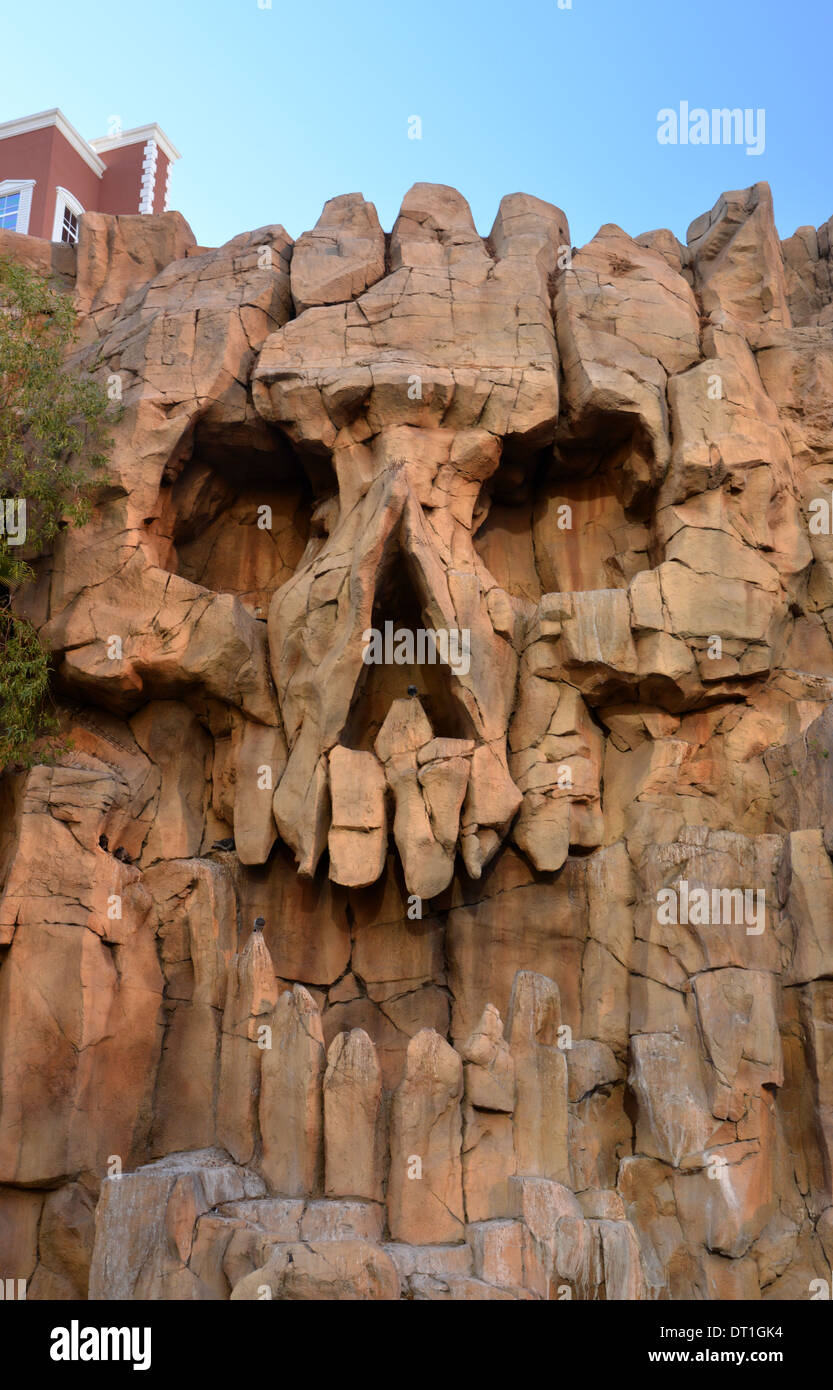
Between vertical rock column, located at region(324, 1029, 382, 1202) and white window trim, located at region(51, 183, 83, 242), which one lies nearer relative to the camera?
vertical rock column, located at region(324, 1029, 382, 1202)

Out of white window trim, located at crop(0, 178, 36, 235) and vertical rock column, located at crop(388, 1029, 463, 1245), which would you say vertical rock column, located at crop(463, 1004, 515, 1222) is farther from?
white window trim, located at crop(0, 178, 36, 235)

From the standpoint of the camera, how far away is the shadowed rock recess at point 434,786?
11984 mm

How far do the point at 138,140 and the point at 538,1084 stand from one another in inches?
908

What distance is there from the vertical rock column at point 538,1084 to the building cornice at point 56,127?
21222 millimetres

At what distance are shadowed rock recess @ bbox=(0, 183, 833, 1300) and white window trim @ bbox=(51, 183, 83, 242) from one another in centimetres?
874

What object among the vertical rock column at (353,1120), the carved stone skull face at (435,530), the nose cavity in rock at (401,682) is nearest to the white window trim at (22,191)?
the carved stone skull face at (435,530)

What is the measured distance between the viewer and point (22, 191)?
26.9m

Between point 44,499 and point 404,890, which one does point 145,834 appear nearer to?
point 404,890

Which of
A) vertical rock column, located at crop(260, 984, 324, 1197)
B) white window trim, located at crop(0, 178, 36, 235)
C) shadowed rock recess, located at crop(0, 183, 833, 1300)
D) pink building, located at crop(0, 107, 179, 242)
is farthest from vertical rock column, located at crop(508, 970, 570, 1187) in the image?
white window trim, located at crop(0, 178, 36, 235)

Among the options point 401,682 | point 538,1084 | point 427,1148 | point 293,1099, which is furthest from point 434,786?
point 427,1148

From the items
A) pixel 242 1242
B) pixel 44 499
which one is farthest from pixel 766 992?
pixel 44 499

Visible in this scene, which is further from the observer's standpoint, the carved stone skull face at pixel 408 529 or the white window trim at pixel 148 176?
the white window trim at pixel 148 176

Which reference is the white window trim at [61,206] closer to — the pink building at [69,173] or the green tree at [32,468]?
the pink building at [69,173]

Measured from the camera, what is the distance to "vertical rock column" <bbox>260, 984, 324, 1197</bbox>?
11.9 meters
